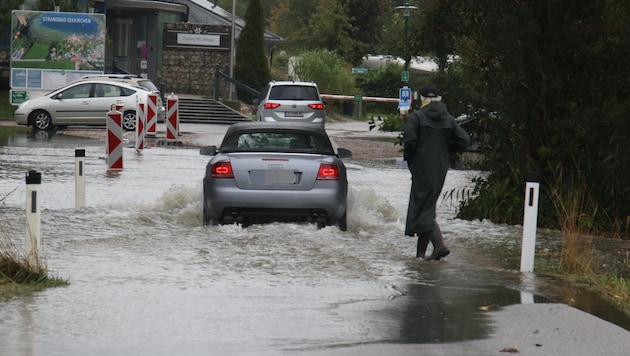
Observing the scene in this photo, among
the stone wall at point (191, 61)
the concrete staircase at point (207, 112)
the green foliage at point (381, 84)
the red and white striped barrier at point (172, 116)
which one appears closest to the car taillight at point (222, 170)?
the red and white striped barrier at point (172, 116)

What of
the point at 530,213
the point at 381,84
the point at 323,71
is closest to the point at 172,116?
the point at 530,213

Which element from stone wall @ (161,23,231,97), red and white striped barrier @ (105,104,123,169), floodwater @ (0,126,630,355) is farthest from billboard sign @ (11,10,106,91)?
floodwater @ (0,126,630,355)

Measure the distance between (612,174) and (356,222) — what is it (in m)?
3.14

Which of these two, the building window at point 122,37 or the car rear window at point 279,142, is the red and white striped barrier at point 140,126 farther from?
the building window at point 122,37

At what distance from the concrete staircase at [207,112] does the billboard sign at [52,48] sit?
4084 millimetres

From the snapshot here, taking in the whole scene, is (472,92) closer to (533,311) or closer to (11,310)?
(533,311)

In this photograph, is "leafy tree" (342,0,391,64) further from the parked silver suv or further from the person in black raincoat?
the person in black raincoat

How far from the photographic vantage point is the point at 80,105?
3656cm

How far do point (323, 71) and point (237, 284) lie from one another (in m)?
50.1

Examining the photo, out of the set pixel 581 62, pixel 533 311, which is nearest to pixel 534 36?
pixel 581 62

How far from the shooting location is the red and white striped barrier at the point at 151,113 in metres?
31.9

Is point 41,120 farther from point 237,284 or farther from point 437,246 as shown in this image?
point 237,284

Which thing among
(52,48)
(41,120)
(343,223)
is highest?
(52,48)

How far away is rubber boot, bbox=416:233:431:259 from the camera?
1211 cm
